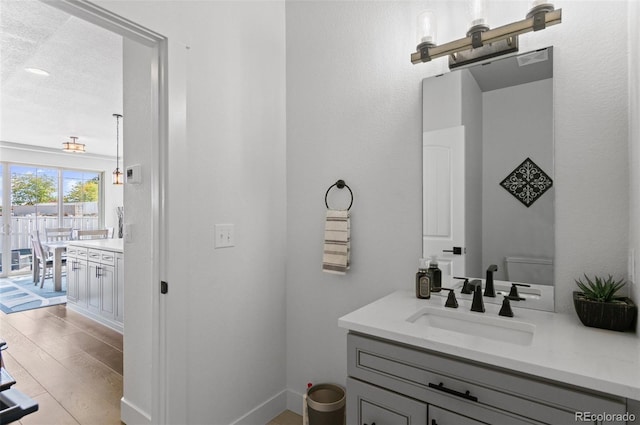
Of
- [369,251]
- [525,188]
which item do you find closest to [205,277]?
[369,251]

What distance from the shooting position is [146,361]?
6.25ft

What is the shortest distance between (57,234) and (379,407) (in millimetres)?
7695

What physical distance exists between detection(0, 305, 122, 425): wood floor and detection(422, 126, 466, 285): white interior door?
2216 millimetres

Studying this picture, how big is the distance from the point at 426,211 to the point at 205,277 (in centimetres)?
118

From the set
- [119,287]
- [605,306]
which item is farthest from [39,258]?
[605,306]

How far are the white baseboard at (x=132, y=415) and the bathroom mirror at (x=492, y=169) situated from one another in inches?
71.3

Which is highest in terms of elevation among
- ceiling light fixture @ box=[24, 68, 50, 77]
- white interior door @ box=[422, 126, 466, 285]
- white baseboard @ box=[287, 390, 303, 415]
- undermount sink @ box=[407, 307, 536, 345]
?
ceiling light fixture @ box=[24, 68, 50, 77]

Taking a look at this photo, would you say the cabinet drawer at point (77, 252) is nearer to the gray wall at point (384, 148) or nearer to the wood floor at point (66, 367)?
the wood floor at point (66, 367)

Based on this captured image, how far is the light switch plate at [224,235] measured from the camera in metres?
1.79

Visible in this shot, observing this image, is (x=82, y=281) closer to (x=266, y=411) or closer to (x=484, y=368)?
(x=266, y=411)

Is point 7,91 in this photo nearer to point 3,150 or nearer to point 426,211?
point 3,150

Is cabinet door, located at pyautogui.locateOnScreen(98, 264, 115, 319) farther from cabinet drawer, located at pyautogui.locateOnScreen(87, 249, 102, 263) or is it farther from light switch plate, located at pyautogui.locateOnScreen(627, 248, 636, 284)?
light switch plate, located at pyautogui.locateOnScreen(627, 248, 636, 284)

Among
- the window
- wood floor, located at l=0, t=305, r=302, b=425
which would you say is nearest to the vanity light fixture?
wood floor, located at l=0, t=305, r=302, b=425

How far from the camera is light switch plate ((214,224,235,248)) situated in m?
1.79
